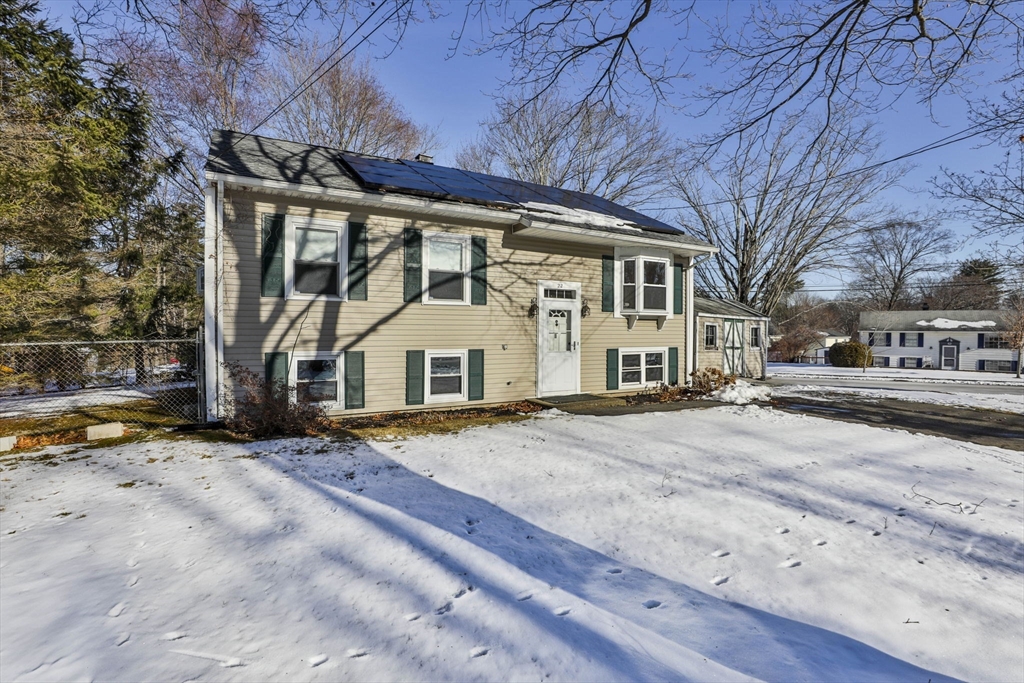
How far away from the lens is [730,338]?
58.7 ft

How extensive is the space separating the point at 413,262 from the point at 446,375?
233 centimetres

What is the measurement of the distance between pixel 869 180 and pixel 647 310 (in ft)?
58.9

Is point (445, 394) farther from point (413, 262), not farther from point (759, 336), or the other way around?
point (759, 336)

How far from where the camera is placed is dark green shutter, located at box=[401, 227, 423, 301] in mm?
8500

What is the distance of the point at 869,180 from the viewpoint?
67.9 ft

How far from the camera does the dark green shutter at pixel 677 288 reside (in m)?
11.4

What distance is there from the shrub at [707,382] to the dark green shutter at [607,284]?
2975 millimetres

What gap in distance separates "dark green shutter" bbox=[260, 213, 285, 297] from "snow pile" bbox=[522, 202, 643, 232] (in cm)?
480

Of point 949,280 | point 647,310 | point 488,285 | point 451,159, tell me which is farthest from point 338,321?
point 949,280

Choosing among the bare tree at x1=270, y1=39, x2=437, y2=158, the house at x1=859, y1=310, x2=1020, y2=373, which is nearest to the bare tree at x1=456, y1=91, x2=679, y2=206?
the bare tree at x1=270, y1=39, x2=437, y2=158

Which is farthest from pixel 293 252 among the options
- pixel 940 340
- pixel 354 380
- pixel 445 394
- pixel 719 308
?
pixel 940 340

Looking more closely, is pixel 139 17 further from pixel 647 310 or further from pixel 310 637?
pixel 647 310

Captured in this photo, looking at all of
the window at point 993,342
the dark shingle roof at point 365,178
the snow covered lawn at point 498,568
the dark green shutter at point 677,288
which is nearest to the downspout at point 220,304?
the dark shingle roof at point 365,178

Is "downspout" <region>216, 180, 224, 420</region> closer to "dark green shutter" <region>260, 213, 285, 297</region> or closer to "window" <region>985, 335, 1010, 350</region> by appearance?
"dark green shutter" <region>260, 213, 285, 297</region>
